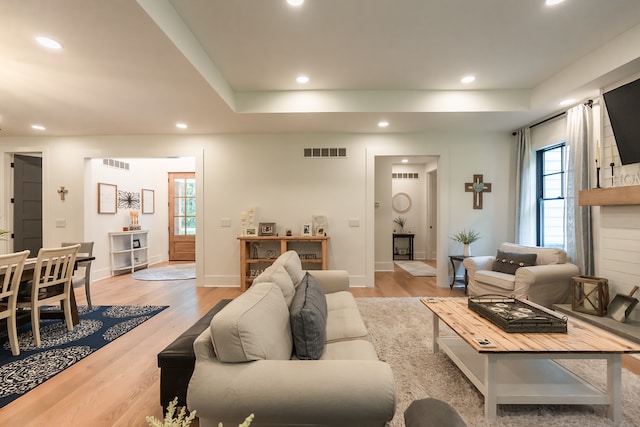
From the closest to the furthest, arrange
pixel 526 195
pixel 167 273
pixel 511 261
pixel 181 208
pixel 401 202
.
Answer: pixel 511 261
pixel 526 195
pixel 167 273
pixel 181 208
pixel 401 202

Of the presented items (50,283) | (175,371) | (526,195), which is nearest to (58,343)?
(50,283)

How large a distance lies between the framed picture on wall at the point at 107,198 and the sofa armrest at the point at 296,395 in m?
5.91

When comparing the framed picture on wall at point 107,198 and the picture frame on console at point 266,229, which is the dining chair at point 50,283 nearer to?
the picture frame on console at point 266,229

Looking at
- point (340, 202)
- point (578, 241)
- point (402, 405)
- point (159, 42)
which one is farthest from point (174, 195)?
point (578, 241)

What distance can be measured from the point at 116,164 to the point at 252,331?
655 centimetres

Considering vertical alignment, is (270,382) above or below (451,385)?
above

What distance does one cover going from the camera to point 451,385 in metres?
2.16

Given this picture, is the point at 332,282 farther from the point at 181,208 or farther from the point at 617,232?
the point at 181,208

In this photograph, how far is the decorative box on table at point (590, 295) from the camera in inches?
125

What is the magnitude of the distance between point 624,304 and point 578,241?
93 centimetres

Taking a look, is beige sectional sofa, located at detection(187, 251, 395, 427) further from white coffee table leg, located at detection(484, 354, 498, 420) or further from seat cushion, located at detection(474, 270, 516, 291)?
seat cushion, located at detection(474, 270, 516, 291)

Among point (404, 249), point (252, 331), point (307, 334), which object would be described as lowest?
point (404, 249)

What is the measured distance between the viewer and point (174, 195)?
809 centimetres

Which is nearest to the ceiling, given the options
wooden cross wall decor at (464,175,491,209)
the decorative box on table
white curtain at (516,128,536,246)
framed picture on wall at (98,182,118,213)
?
white curtain at (516,128,536,246)
